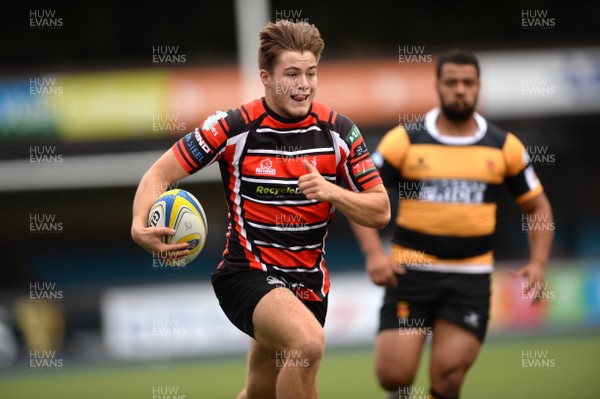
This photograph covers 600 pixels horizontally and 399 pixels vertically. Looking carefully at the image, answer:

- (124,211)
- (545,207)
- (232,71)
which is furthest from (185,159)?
(124,211)

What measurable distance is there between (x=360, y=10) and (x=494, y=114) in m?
4.62

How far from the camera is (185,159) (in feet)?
19.7

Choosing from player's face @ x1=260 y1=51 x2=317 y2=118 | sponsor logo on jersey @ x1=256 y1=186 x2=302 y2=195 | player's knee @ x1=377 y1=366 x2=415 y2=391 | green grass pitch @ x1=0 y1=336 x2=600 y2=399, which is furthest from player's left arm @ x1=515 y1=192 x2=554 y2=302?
player's face @ x1=260 y1=51 x2=317 y2=118

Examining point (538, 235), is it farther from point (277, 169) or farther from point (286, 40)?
point (286, 40)

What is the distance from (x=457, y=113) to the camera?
290 inches

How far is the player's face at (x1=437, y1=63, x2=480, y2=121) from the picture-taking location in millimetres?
7297

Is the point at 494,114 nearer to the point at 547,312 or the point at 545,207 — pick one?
the point at 547,312

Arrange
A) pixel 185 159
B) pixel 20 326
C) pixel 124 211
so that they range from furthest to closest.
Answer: pixel 124 211 < pixel 20 326 < pixel 185 159

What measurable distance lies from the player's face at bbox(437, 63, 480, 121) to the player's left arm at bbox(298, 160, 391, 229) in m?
1.50

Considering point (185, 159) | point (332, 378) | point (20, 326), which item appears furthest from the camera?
point (20, 326)

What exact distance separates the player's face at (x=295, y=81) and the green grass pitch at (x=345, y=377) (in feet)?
11.1

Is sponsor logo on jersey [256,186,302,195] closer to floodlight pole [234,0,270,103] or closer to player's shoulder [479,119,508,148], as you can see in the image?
player's shoulder [479,119,508,148]

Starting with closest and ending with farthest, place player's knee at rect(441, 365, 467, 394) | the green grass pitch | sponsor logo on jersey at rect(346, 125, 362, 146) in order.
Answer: sponsor logo on jersey at rect(346, 125, 362, 146) < player's knee at rect(441, 365, 467, 394) < the green grass pitch

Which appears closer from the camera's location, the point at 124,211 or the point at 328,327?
the point at 328,327
